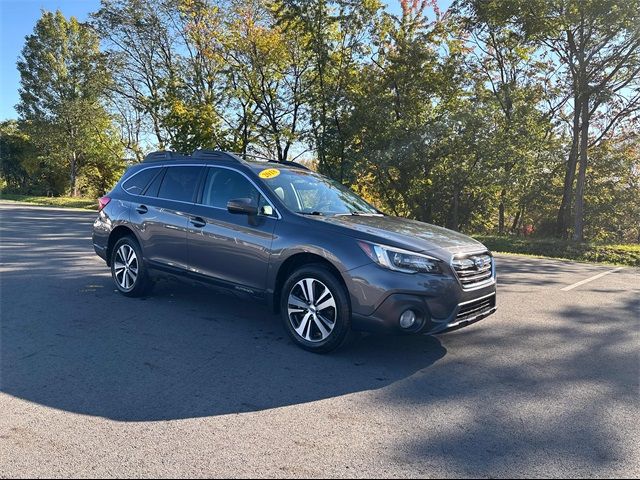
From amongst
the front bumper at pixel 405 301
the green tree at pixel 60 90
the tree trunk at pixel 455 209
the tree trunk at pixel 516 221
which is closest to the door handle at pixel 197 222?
the front bumper at pixel 405 301

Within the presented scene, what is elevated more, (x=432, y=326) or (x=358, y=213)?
(x=358, y=213)

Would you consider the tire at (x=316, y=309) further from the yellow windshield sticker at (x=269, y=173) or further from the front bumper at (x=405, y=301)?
the yellow windshield sticker at (x=269, y=173)

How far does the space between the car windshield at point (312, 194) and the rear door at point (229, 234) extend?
0.23m

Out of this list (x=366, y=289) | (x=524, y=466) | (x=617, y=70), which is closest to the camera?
(x=524, y=466)

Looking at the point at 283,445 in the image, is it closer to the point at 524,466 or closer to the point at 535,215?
the point at 524,466

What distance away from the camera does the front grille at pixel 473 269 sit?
14.3 ft

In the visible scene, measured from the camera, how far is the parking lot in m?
2.84

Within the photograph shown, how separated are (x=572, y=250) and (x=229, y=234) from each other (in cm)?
1410

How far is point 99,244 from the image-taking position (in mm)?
6844

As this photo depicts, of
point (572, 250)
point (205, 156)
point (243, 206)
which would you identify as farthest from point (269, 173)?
point (572, 250)

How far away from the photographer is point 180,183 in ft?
19.5

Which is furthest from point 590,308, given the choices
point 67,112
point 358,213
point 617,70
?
point 67,112

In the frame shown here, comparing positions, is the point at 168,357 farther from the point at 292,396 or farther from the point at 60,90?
the point at 60,90

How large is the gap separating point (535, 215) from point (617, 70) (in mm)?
15149
